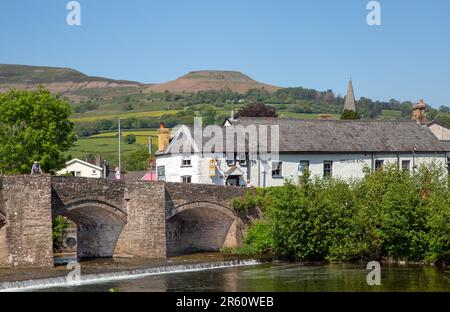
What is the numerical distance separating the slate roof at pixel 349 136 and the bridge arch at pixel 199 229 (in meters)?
10.1

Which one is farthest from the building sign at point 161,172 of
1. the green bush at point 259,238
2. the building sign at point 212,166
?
the green bush at point 259,238

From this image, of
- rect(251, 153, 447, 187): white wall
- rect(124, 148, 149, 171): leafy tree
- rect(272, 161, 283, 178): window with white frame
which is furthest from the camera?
rect(124, 148, 149, 171): leafy tree

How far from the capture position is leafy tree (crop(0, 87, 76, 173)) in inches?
2441

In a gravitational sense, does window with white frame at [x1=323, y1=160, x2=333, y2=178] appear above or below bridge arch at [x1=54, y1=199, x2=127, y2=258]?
above

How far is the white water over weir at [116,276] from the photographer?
131 feet

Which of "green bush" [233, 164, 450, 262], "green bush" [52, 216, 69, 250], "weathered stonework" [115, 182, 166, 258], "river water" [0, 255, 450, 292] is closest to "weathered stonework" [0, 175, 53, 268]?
"river water" [0, 255, 450, 292]

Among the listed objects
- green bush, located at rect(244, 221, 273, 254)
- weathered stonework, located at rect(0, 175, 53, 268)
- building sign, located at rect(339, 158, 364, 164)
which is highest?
building sign, located at rect(339, 158, 364, 164)

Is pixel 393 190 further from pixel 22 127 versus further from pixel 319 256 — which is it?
pixel 22 127

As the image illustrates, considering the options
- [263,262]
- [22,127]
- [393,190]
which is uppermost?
[22,127]

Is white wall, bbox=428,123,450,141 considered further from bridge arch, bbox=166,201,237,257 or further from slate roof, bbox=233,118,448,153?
bridge arch, bbox=166,201,237,257

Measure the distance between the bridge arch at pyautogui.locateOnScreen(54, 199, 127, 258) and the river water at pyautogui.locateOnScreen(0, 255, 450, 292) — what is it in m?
3.32

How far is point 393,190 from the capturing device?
169ft
